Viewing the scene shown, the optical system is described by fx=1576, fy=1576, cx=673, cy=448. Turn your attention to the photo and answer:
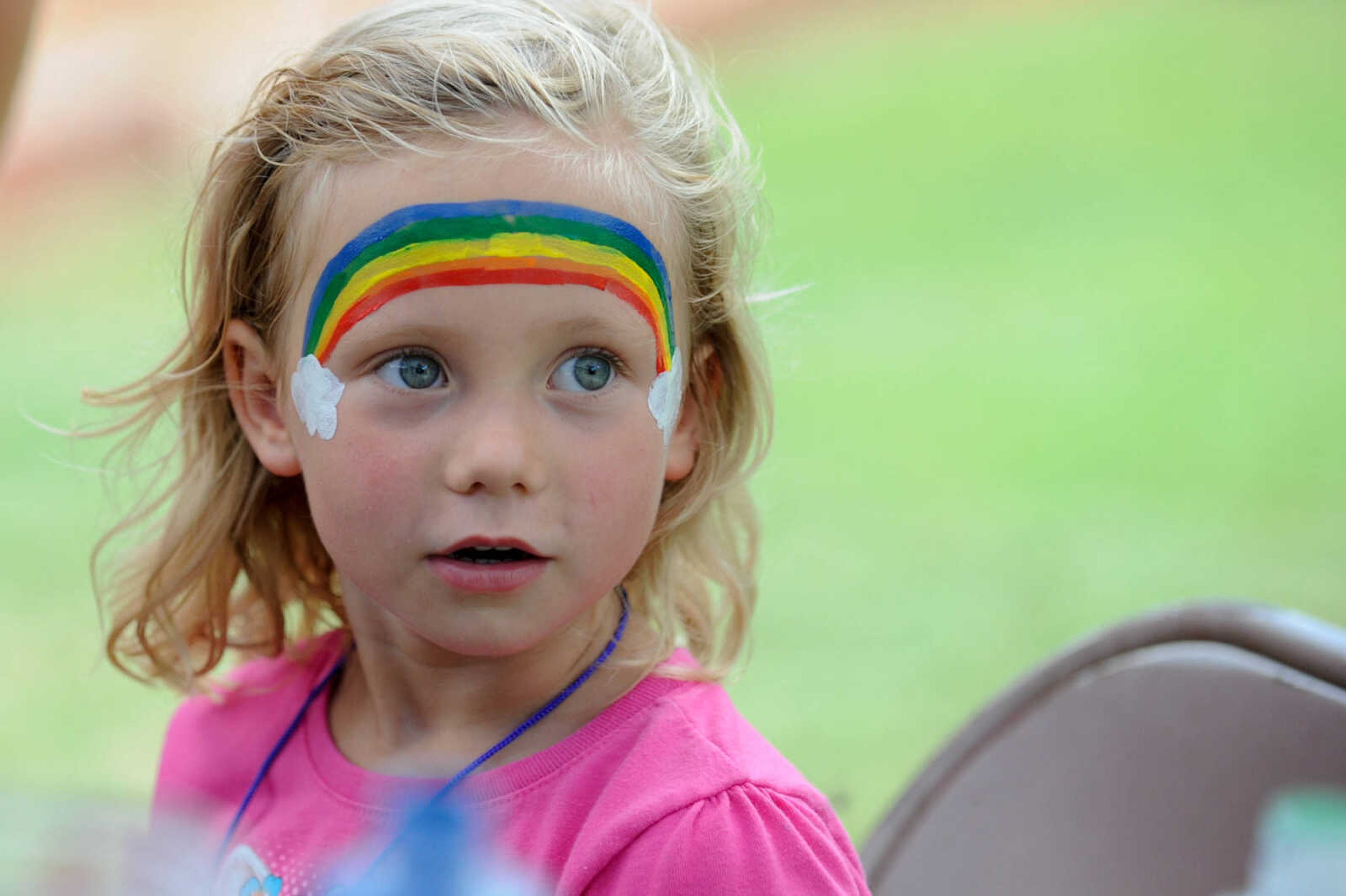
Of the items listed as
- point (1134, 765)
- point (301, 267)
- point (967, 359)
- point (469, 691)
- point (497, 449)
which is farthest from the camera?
point (967, 359)

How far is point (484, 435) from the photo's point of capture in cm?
110

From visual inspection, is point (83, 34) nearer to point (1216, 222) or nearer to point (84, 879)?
point (1216, 222)

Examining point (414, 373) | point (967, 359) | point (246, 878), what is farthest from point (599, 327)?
point (967, 359)

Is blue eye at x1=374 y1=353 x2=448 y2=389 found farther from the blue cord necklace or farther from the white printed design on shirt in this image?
the white printed design on shirt

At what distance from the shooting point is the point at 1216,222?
7.29 meters

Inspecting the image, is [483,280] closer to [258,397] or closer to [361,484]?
[361,484]

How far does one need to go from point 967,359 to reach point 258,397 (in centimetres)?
502

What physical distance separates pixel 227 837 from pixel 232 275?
1.60 feet

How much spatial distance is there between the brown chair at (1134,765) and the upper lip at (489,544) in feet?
2.00

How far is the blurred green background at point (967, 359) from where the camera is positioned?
3824 mm

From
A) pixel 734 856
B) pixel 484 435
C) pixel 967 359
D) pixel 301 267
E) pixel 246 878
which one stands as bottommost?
pixel 246 878

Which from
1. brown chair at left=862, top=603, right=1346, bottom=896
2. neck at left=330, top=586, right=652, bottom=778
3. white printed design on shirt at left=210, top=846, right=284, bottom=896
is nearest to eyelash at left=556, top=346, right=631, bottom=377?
neck at left=330, top=586, right=652, bottom=778

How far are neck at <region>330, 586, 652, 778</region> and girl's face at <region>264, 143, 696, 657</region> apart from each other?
0.10 meters

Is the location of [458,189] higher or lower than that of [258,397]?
higher
